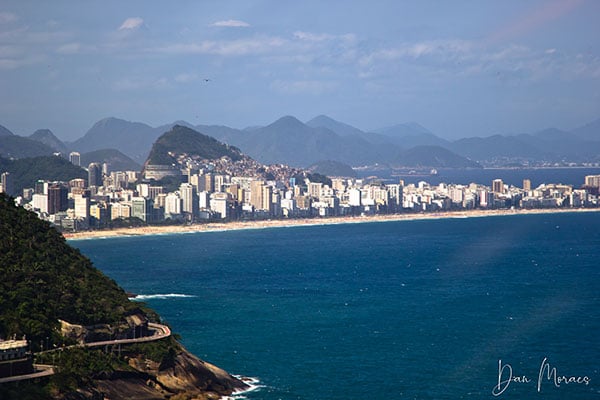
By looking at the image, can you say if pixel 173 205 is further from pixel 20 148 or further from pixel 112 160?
pixel 112 160

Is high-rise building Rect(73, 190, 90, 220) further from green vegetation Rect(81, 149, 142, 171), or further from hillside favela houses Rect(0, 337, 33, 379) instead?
green vegetation Rect(81, 149, 142, 171)


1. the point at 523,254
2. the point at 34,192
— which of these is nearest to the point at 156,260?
the point at 523,254

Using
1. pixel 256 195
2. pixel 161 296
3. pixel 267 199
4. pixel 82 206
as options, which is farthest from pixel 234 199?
pixel 161 296

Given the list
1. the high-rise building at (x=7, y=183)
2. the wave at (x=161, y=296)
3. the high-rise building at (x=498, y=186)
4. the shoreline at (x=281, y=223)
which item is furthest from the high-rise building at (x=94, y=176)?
the wave at (x=161, y=296)

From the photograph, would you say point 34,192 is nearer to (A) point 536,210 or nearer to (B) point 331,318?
(A) point 536,210

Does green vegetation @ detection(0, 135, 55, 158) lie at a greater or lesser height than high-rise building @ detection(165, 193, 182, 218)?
greater
